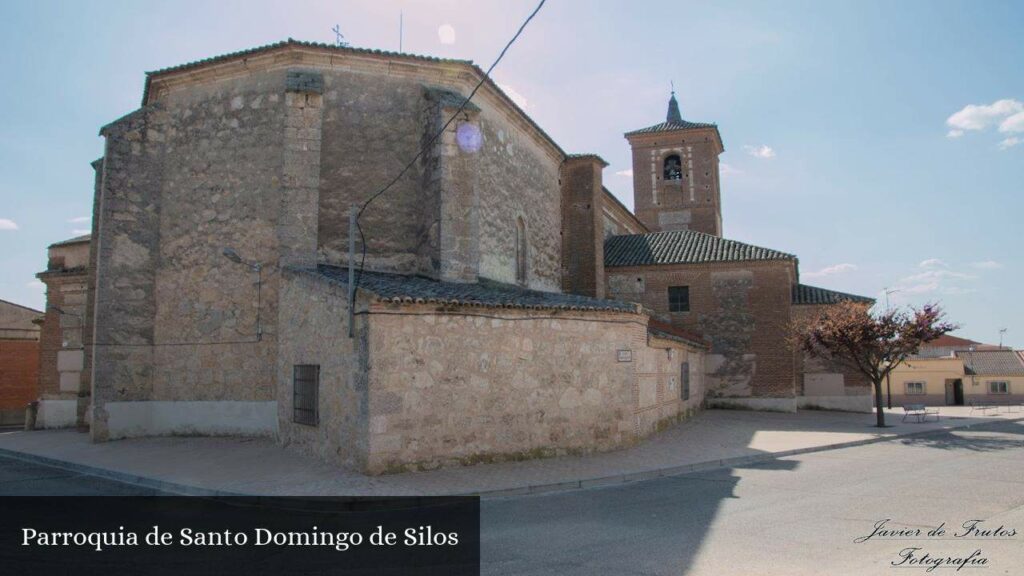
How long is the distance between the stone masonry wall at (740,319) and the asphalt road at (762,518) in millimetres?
9838

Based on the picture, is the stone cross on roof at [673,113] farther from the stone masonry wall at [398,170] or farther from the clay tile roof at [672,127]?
the stone masonry wall at [398,170]

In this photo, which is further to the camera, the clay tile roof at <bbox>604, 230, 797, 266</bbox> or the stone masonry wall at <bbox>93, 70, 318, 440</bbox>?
the clay tile roof at <bbox>604, 230, 797, 266</bbox>

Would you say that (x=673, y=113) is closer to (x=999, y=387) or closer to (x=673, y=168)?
(x=673, y=168)

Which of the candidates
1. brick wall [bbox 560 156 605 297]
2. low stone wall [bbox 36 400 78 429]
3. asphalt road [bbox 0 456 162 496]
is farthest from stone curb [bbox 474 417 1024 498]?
low stone wall [bbox 36 400 78 429]

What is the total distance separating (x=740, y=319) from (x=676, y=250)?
133 inches

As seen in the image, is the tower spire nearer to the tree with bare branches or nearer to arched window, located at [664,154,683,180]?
arched window, located at [664,154,683,180]

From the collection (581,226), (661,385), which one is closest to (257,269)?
(661,385)

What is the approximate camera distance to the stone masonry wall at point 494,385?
9.30 m

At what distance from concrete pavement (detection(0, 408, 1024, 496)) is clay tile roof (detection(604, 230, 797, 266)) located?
7.23m

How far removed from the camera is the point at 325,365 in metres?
10.3

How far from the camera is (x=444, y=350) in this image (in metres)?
9.88

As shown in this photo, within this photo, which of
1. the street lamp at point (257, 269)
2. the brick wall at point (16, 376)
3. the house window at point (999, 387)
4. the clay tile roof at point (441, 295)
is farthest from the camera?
the house window at point (999, 387)

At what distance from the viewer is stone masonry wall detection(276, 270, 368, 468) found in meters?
9.31

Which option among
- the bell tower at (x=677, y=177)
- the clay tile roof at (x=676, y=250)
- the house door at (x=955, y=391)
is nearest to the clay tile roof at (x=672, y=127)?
the bell tower at (x=677, y=177)
